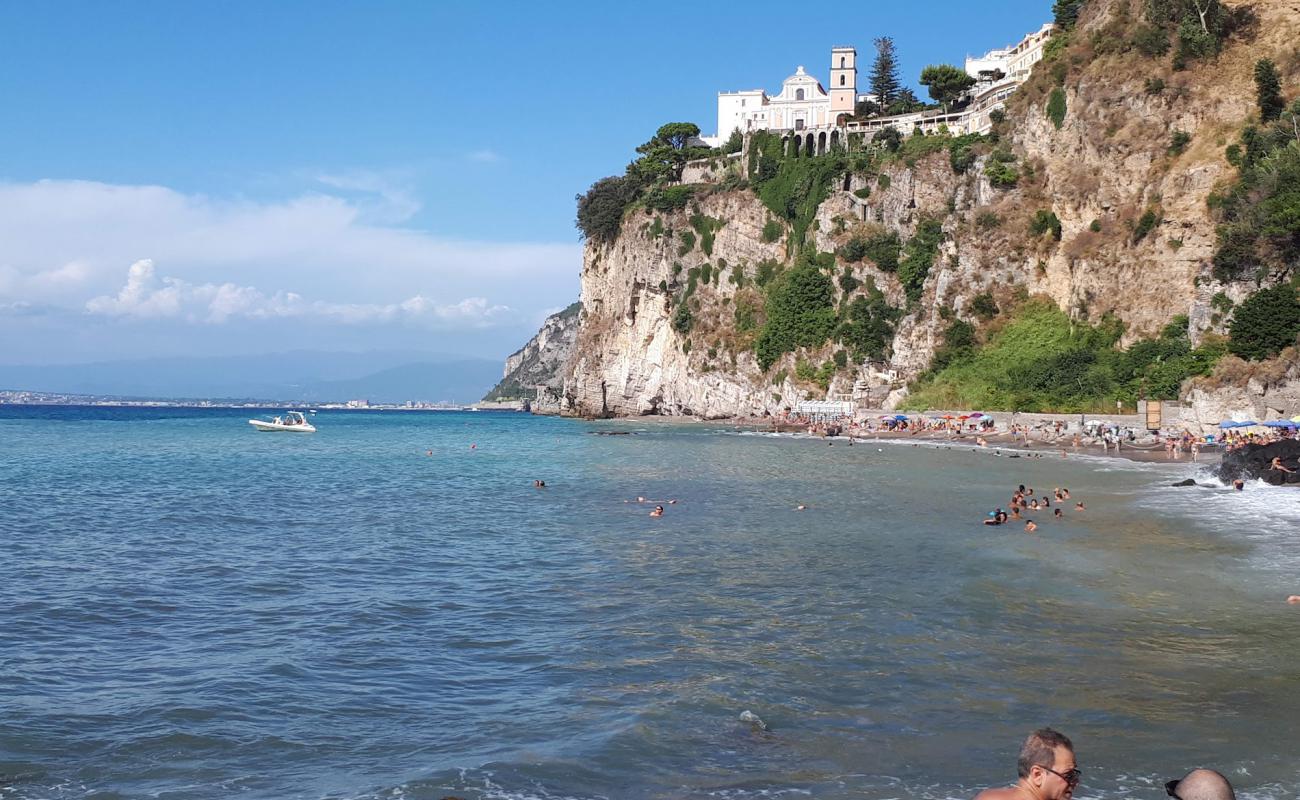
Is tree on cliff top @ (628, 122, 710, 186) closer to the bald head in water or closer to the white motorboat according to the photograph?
the white motorboat

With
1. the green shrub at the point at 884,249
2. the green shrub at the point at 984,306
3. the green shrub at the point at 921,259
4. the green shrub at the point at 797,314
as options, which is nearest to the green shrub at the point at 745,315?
the green shrub at the point at 797,314

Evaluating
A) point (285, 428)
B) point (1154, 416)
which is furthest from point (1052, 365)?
point (285, 428)

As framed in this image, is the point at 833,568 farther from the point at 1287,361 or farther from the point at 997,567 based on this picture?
the point at 1287,361

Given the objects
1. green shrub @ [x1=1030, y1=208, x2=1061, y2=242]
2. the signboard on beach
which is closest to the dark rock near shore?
the signboard on beach

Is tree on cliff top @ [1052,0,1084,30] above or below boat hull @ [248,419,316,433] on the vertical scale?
above

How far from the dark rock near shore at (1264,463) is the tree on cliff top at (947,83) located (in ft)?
192

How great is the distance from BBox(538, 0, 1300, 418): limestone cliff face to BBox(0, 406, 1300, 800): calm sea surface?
31.7 metres

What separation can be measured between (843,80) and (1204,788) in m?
95.7

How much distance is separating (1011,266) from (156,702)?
62822 millimetres

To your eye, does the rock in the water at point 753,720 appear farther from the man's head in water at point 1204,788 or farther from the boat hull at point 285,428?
the boat hull at point 285,428

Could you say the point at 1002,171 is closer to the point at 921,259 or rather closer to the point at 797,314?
the point at 921,259

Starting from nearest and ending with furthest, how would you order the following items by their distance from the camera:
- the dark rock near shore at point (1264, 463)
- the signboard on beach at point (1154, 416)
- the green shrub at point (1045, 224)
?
the dark rock near shore at point (1264, 463) < the signboard on beach at point (1154, 416) < the green shrub at point (1045, 224)

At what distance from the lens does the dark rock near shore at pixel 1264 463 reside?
29609 millimetres

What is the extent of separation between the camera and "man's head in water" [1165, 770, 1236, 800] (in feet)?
13.7
